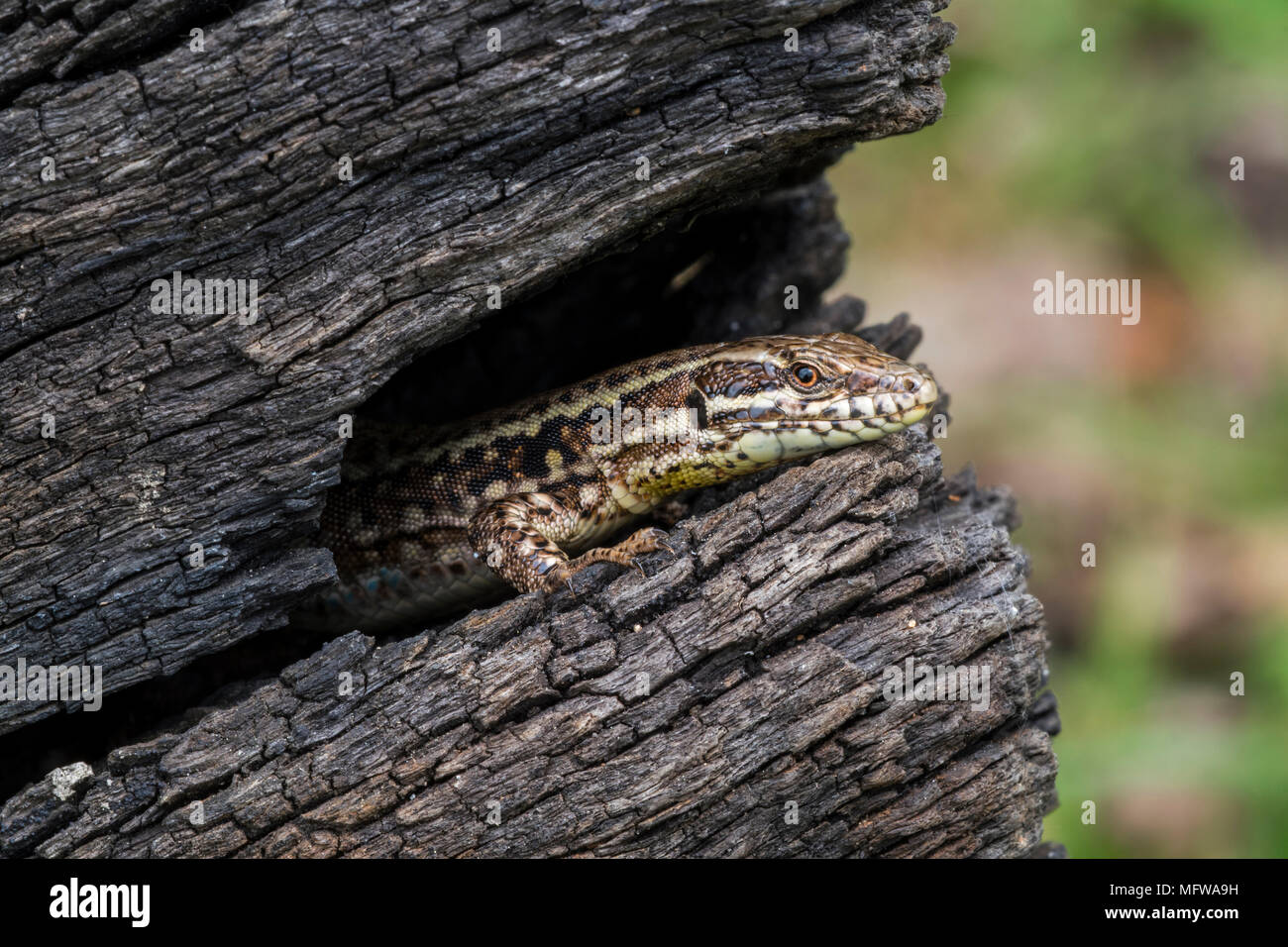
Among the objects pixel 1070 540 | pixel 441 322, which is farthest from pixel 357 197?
pixel 1070 540

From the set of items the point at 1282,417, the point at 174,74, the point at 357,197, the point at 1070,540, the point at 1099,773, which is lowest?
the point at 1099,773

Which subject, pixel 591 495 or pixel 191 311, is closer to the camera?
pixel 191 311

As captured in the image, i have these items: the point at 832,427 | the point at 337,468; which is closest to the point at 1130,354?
the point at 832,427

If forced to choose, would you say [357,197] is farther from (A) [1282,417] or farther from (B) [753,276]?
(A) [1282,417]

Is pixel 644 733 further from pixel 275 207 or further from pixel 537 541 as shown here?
pixel 275 207

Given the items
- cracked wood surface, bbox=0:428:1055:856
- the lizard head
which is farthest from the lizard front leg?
the lizard head
